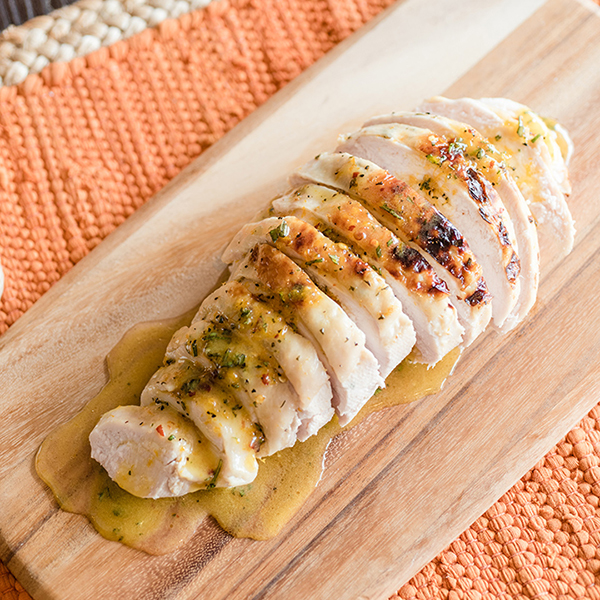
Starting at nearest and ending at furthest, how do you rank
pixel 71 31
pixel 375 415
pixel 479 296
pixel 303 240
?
1. pixel 303 240
2. pixel 479 296
3. pixel 375 415
4. pixel 71 31

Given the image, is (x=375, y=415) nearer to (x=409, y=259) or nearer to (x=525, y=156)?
(x=409, y=259)

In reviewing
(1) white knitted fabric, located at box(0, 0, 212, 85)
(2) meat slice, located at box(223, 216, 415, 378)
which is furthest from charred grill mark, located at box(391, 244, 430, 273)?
(1) white knitted fabric, located at box(0, 0, 212, 85)

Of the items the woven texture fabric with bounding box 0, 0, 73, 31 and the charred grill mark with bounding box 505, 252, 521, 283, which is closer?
the charred grill mark with bounding box 505, 252, 521, 283

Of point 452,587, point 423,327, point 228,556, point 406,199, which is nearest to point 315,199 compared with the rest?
point 406,199

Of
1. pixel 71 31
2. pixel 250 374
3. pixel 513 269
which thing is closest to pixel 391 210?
pixel 513 269

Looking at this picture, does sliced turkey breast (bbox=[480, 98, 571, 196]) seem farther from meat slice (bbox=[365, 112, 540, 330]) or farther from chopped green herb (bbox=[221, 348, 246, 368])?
chopped green herb (bbox=[221, 348, 246, 368])

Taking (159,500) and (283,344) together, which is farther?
(159,500)
